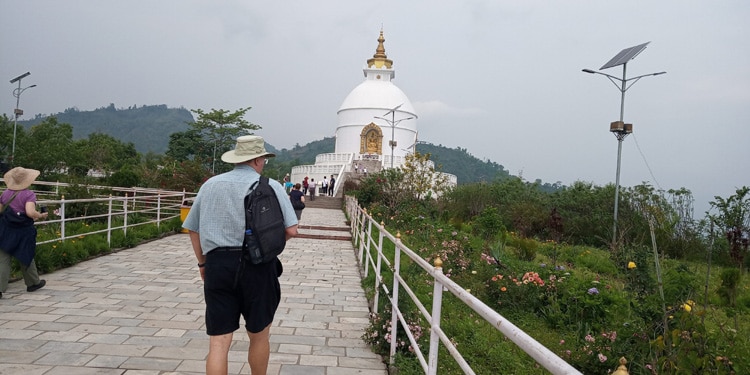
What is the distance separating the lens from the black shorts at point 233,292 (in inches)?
119

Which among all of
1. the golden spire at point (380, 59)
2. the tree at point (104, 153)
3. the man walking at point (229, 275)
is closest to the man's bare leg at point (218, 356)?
the man walking at point (229, 275)

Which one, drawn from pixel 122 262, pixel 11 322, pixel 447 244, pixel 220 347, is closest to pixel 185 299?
pixel 11 322

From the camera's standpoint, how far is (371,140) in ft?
154

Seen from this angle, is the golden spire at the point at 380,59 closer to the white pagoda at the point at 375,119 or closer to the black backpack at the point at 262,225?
the white pagoda at the point at 375,119

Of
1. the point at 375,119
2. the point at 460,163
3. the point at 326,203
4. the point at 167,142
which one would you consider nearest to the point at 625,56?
the point at 326,203

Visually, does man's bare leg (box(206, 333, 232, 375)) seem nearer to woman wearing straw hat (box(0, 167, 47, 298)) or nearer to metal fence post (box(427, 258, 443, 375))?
metal fence post (box(427, 258, 443, 375))

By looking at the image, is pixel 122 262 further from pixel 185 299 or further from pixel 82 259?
pixel 185 299

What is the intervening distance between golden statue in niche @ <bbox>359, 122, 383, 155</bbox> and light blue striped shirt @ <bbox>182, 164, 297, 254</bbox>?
4348cm

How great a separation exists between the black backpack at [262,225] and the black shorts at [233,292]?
0.33ft

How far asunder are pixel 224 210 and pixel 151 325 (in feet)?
8.74

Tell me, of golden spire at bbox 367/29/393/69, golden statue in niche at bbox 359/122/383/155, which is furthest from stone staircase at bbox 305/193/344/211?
golden spire at bbox 367/29/393/69

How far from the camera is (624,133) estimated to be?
558 inches

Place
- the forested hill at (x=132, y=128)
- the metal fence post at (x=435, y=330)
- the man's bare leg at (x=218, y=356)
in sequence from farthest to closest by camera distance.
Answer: the forested hill at (x=132, y=128) < the man's bare leg at (x=218, y=356) < the metal fence post at (x=435, y=330)

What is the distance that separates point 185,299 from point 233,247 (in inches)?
145
